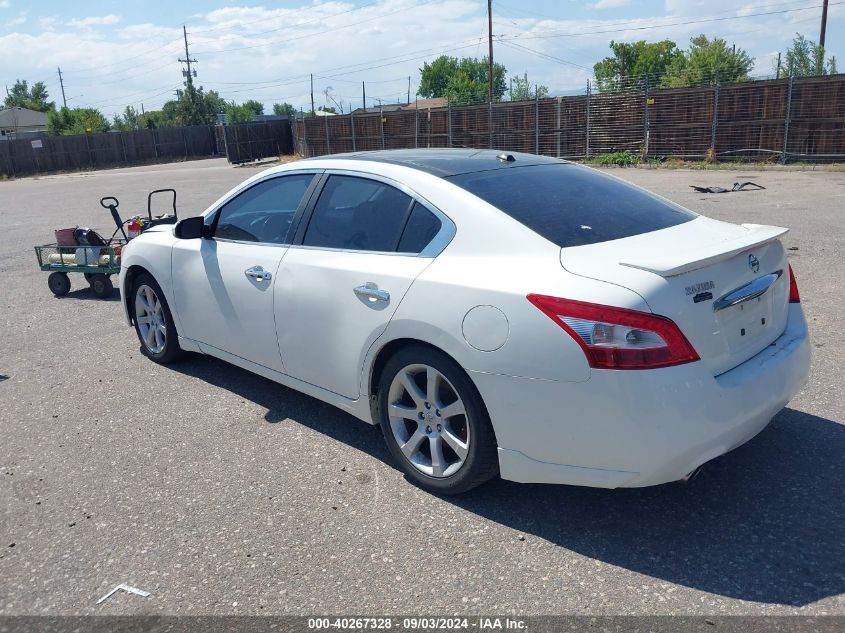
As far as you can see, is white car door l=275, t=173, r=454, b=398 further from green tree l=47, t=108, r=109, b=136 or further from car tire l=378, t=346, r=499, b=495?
green tree l=47, t=108, r=109, b=136

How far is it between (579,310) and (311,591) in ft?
5.07

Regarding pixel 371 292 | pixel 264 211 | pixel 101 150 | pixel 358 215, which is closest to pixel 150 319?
pixel 264 211

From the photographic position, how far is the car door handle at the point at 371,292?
11.6 feet

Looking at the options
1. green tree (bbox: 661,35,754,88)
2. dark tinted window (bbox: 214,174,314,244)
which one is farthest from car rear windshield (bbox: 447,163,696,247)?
green tree (bbox: 661,35,754,88)

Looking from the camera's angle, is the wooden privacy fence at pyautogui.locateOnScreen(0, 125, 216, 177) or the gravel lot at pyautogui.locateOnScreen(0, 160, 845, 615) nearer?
the gravel lot at pyautogui.locateOnScreen(0, 160, 845, 615)

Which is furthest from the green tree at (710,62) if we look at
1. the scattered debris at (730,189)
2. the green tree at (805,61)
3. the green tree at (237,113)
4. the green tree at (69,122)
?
the green tree at (237,113)

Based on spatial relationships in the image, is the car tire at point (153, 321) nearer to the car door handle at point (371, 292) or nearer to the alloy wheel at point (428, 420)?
the car door handle at point (371, 292)

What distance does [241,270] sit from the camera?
4473 millimetres

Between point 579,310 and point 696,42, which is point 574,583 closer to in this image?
point 579,310

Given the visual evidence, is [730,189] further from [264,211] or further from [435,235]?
[435,235]

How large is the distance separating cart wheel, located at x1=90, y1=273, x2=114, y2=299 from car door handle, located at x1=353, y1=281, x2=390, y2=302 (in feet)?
18.3

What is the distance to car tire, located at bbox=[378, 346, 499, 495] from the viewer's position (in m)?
3.23

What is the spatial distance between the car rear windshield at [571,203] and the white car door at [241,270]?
1.23m

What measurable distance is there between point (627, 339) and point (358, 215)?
1.75 meters
